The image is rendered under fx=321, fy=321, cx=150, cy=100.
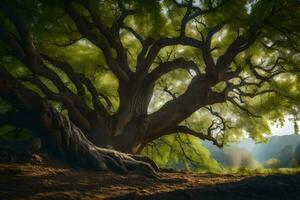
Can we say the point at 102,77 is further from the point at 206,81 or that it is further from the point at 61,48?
the point at 206,81

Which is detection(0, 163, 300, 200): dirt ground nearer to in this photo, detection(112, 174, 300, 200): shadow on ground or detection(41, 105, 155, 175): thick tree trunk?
detection(112, 174, 300, 200): shadow on ground

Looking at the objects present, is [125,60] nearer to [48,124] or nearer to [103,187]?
[48,124]

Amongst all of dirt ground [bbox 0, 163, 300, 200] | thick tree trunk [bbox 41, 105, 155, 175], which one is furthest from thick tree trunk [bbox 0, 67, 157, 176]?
dirt ground [bbox 0, 163, 300, 200]

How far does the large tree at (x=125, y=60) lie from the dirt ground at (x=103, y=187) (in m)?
1.20

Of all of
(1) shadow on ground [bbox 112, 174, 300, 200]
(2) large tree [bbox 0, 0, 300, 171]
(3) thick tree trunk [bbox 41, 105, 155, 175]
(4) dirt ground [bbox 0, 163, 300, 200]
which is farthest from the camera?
(2) large tree [bbox 0, 0, 300, 171]

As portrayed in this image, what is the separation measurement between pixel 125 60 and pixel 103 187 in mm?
8048

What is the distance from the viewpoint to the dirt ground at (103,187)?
5.41 metres

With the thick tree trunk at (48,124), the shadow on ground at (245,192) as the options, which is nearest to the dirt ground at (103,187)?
the shadow on ground at (245,192)

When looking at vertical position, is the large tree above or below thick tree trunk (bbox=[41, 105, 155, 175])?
above

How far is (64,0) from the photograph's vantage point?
35.9ft

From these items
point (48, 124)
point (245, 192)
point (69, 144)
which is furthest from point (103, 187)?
point (245, 192)

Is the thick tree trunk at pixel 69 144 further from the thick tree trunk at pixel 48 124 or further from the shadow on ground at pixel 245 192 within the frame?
the shadow on ground at pixel 245 192

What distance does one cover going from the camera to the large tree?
326 inches

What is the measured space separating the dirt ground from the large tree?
1.20 metres
